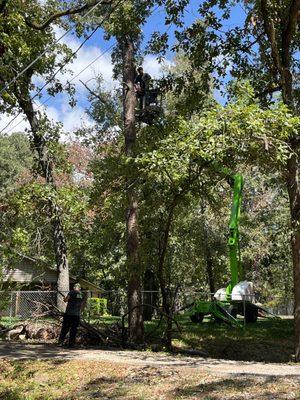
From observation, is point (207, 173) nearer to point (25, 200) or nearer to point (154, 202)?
point (154, 202)

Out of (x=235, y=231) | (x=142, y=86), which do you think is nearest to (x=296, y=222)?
(x=235, y=231)

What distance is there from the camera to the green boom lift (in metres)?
18.1

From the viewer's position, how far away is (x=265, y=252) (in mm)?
37031

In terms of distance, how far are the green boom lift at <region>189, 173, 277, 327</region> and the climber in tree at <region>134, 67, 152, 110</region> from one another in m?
3.88

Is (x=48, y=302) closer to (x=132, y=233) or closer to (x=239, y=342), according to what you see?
(x=132, y=233)

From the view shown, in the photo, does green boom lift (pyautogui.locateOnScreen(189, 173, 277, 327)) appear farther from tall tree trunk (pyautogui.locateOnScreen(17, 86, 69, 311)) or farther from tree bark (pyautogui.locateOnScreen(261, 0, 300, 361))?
tall tree trunk (pyautogui.locateOnScreen(17, 86, 69, 311))

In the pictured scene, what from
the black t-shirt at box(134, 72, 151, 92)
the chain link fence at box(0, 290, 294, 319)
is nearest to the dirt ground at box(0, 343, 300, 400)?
the chain link fence at box(0, 290, 294, 319)

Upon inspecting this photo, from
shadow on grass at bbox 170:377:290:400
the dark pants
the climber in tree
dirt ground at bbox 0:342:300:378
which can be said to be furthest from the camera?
the climber in tree

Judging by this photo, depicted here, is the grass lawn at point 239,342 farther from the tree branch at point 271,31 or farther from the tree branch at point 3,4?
the tree branch at point 3,4

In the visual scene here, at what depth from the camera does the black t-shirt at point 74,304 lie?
13.5m

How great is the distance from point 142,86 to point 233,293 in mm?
7913

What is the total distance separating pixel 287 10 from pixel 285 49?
1285mm

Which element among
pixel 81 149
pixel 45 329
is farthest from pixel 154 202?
pixel 81 149

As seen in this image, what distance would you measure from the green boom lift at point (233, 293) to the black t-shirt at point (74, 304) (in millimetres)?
6351
